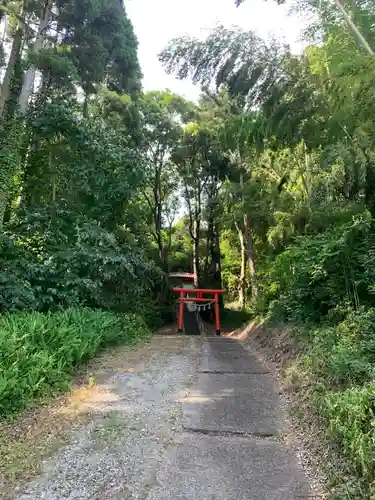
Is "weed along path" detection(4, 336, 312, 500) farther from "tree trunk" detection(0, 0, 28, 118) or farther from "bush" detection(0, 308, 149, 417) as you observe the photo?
"tree trunk" detection(0, 0, 28, 118)

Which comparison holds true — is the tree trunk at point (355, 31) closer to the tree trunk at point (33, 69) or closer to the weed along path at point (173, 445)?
the weed along path at point (173, 445)

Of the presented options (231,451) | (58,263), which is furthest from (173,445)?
(58,263)

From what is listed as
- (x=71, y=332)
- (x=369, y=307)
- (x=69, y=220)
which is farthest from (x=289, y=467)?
(x=69, y=220)

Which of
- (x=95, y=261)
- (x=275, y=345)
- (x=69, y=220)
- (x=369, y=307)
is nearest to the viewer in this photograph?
(x=369, y=307)

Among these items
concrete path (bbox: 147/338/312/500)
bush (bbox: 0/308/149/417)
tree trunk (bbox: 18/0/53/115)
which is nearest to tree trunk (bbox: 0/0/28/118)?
tree trunk (bbox: 18/0/53/115)

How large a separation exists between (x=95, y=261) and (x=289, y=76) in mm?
5132

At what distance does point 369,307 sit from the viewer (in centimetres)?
508

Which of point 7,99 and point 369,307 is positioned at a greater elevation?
point 7,99

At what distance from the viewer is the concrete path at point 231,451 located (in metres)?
2.82

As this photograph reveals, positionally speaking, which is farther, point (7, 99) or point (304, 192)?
point (304, 192)

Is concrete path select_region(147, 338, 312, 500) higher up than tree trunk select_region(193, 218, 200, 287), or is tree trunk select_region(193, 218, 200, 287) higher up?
tree trunk select_region(193, 218, 200, 287)

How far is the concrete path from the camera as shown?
2.82 meters

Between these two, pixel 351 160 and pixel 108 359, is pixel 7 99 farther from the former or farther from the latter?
pixel 351 160

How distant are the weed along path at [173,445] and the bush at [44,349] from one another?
1.35 feet
